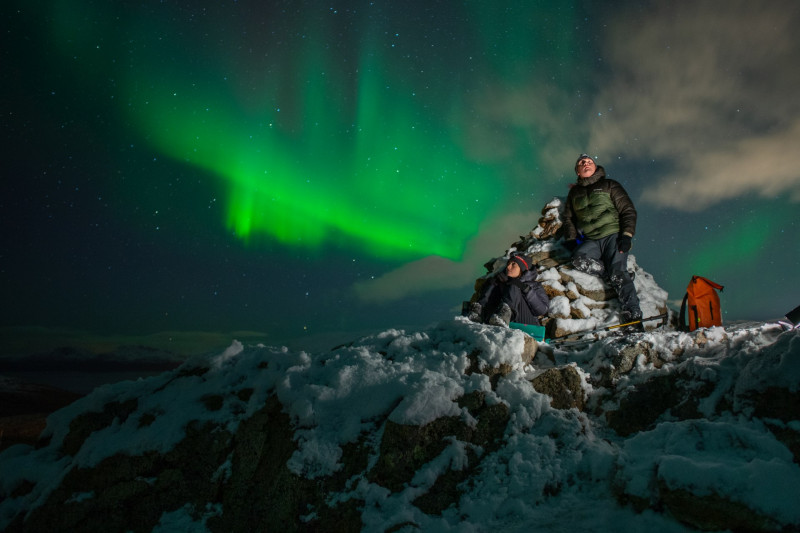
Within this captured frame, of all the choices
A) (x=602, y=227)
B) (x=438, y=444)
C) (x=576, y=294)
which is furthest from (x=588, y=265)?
(x=438, y=444)

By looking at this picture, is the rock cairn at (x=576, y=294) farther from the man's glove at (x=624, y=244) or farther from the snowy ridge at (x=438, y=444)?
the snowy ridge at (x=438, y=444)

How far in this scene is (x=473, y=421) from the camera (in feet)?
12.1

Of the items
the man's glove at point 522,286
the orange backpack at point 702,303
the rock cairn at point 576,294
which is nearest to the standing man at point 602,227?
the rock cairn at point 576,294

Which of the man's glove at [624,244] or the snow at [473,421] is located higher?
the man's glove at [624,244]

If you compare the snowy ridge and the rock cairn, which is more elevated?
the rock cairn

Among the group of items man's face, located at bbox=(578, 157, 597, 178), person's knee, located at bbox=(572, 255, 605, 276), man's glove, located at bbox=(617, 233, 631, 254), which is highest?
man's face, located at bbox=(578, 157, 597, 178)

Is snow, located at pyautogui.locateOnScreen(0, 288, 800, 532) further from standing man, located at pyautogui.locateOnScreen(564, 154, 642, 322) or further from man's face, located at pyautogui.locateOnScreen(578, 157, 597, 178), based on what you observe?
man's face, located at pyautogui.locateOnScreen(578, 157, 597, 178)

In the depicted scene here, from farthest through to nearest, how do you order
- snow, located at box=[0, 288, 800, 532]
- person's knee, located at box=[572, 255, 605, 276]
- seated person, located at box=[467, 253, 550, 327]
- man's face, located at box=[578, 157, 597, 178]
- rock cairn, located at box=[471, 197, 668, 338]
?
1. person's knee, located at box=[572, 255, 605, 276]
2. man's face, located at box=[578, 157, 597, 178]
3. rock cairn, located at box=[471, 197, 668, 338]
4. seated person, located at box=[467, 253, 550, 327]
5. snow, located at box=[0, 288, 800, 532]

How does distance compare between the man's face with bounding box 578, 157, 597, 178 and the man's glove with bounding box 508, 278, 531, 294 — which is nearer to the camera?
the man's glove with bounding box 508, 278, 531, 294

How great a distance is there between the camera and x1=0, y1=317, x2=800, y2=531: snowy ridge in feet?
8.56

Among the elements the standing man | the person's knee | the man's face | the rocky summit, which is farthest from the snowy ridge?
the man's face

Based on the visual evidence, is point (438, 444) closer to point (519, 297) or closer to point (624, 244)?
point (519, 297)

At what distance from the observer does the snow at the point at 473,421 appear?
2564 millimetres

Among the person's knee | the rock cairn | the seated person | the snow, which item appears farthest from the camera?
the person's knee
